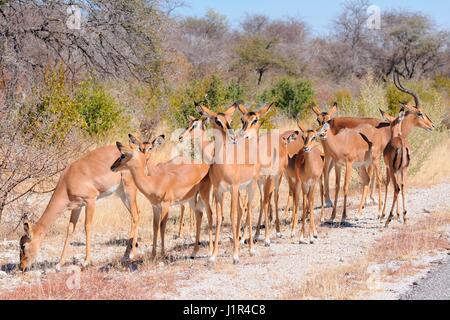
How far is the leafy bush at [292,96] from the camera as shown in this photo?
89.3 ft

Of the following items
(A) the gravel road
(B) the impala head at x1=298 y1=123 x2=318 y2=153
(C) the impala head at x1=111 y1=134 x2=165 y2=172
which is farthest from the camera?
(B) the impala head at x1=298 y1=123 x2=318 y2=153

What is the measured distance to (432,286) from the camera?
730 centimetres

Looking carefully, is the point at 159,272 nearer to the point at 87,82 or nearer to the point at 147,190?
the point at 147,190

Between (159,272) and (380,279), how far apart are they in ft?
7.77

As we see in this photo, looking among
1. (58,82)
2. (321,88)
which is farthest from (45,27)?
(321,88)

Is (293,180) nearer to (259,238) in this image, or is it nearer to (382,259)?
(259,238)

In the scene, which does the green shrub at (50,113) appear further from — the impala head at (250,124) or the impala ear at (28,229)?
the impala head at (250,124)

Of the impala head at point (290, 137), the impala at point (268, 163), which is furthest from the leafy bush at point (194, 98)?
the impala at point (268, 163)

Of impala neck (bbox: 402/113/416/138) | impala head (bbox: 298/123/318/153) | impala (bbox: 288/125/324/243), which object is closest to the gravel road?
impala (bbox: 288/125/324/243)

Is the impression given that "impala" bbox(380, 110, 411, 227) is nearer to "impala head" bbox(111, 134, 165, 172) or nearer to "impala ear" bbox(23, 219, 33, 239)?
"impala head" bbox(111, 134, 165, 172)

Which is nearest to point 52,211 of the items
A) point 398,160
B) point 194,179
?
point 194,179

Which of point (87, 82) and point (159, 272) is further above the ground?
point (87, 82)

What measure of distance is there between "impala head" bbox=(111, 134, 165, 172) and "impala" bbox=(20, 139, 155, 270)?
72mm

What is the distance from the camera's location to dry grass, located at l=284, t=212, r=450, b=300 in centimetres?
710
